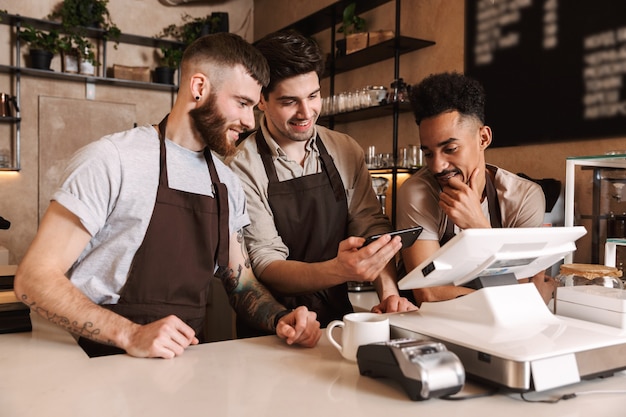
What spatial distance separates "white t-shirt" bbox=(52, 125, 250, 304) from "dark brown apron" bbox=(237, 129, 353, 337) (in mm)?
472

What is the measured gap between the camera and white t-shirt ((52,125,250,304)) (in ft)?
4.63

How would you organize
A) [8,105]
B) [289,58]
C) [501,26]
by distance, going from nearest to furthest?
1. [289,58]
2. [501,26]
3. [8,105]

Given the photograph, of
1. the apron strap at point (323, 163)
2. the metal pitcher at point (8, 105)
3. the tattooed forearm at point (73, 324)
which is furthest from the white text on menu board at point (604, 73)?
the metal pitcher at point (8, 105)

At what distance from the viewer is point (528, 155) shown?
3279 millimetres

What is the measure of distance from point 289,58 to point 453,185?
71 cm

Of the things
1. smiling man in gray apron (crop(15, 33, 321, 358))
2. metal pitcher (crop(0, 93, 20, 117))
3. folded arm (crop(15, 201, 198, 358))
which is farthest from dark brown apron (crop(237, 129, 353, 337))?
metal pitcher (crop(0, 93, 20, 117))

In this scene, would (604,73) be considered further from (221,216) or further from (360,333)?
(360,333)

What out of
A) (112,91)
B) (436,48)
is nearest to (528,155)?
(436,48)

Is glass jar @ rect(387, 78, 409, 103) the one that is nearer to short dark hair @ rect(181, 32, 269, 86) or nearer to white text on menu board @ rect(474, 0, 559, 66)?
white text on menu board @ rect(474, 0, 559, 66)

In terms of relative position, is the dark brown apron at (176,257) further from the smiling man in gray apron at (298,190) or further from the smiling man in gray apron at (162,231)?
the smiling man in gray apron at (298,190)

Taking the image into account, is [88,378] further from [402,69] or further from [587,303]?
[402,69]

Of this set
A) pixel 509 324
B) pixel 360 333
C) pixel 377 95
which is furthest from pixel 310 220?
pixel 377 95

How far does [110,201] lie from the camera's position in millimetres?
1479

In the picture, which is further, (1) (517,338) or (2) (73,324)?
(2) (73,324)
